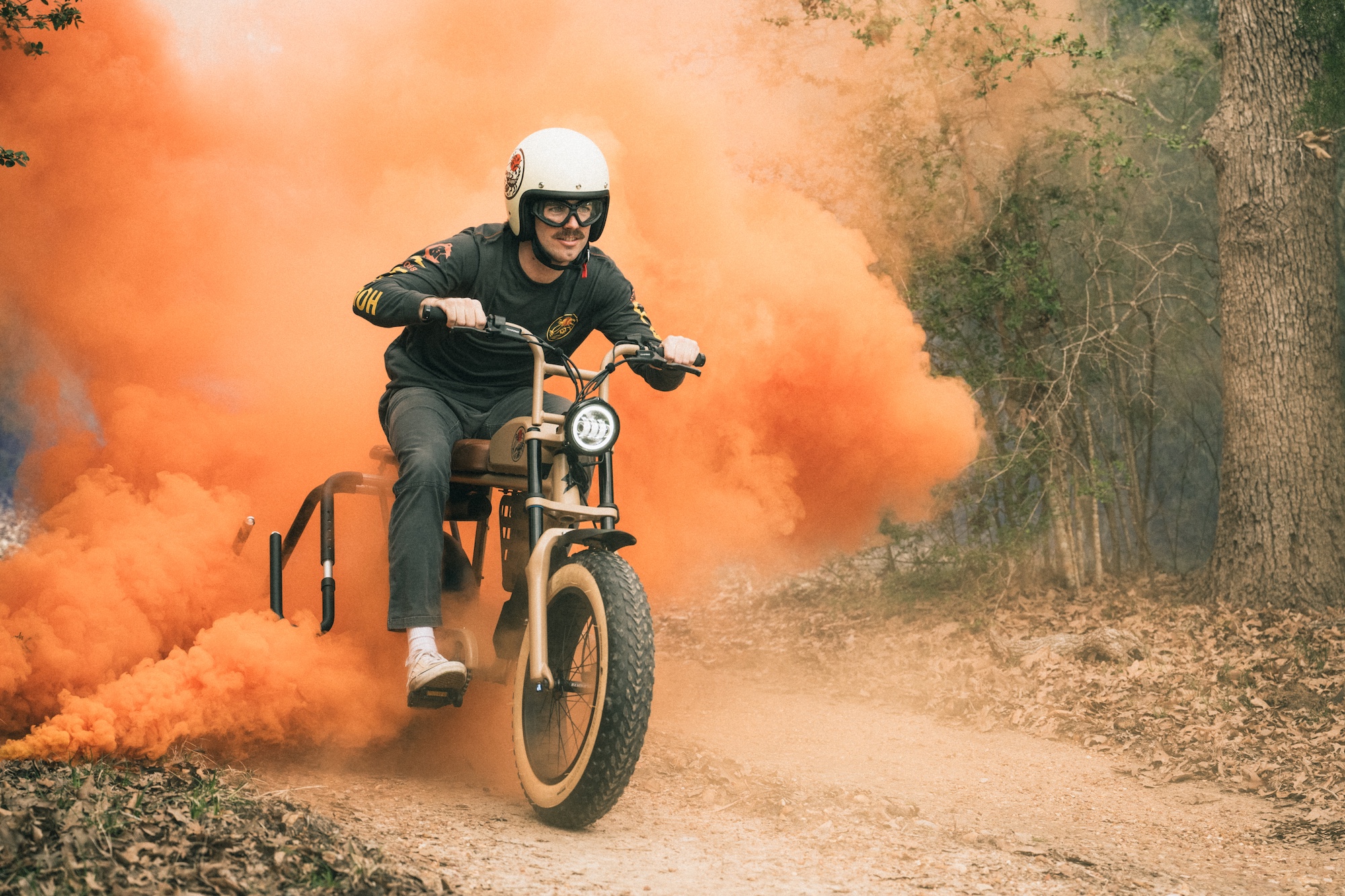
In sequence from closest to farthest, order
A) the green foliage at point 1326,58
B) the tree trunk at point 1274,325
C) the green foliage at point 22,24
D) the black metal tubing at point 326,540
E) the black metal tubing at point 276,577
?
the black metal tubing at point 326,540 < the black metal tubing at point 276,577 < the green foliage at point 22,24 < the tree trunk at point 1274,325 < the green foliage at point 1326,58

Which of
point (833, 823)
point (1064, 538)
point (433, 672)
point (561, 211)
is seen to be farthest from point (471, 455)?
point (1064, 538)

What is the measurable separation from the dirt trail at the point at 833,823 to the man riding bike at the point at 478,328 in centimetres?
58

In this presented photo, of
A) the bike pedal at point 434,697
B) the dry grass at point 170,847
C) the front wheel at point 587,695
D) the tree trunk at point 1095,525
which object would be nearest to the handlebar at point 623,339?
the front wheel at point 587,695

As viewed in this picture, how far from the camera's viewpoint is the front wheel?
329 cm

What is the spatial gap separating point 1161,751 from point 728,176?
156 inches

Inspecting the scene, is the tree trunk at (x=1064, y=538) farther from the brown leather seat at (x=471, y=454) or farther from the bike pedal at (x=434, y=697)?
the bike pedal at (x=434, y=697)

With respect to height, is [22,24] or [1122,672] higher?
[22,24]

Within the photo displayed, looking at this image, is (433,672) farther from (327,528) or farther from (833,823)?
(833,823)

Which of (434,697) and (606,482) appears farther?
(606,482)

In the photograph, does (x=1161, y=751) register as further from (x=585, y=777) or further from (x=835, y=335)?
(x=585, y=777)

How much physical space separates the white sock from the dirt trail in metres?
0.54

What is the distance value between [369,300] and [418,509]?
745mm

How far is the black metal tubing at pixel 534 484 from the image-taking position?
12.0ft

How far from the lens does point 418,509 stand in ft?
12.1
